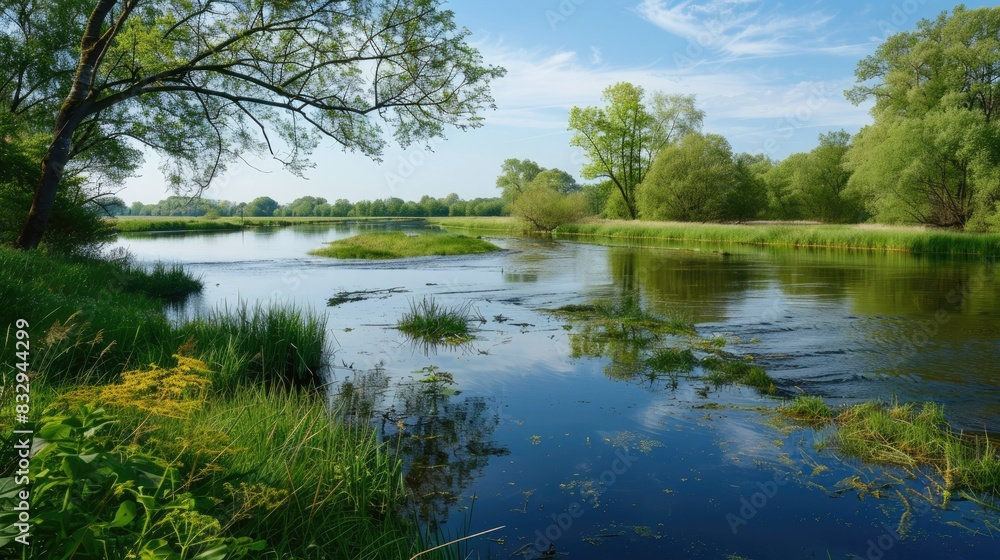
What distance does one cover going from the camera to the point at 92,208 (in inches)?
758

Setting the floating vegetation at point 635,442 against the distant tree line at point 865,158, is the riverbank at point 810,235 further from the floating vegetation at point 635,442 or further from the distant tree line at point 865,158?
the floating vegetation at point 635,442

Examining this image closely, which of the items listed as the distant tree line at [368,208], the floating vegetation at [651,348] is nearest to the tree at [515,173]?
the distant tree line at [368,208]

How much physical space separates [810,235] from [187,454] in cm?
4356

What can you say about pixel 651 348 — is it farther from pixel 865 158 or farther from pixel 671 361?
pixel 865 158

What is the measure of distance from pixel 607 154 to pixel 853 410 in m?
62.0

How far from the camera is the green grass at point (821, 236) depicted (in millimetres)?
33125

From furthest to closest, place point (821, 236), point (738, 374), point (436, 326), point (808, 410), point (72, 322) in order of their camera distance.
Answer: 1. point (821, 236)
2. point (436, 326)
3. point (738, 374)
4. point (808, 410)
5. point (72, 322)

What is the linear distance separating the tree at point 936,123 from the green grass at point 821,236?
3306 mm

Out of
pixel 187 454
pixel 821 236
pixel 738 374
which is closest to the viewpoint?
pixel 187 454

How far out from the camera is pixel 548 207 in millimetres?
61875

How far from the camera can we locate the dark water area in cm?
485

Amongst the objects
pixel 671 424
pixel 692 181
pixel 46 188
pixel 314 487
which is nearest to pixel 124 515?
pixel 314 487

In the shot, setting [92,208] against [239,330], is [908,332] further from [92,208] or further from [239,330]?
[92,208]

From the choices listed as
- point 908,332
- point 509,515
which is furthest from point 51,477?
point 908,332
